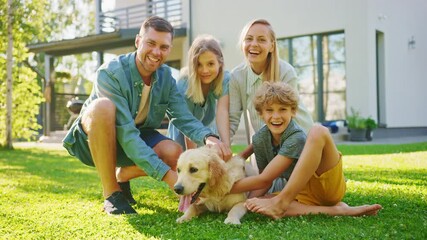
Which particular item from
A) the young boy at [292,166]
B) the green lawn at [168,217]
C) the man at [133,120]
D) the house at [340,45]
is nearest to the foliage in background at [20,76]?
the house at [340,45]

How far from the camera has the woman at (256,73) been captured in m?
3.87

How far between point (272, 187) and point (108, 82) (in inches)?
58.9

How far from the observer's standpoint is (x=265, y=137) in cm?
344

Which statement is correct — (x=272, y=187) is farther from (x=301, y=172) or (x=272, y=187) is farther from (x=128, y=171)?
(x=128, y=171)

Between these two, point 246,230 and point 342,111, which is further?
point 342,111

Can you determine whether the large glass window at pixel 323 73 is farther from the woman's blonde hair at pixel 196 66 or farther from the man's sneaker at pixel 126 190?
the man's sneaker at pixel 126 190

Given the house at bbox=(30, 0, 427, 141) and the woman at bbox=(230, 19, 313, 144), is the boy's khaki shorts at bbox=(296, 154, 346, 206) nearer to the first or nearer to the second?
the woman at bbox=(230, 19, 313, 144)

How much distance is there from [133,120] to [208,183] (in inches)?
30.6

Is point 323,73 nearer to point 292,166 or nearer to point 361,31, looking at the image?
point 361,31

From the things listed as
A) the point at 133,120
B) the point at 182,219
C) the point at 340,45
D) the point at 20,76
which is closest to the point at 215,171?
the point at 182,219

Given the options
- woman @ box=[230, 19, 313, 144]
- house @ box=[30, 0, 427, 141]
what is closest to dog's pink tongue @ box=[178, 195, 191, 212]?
woman @ box=[230, 19, 313, 144]

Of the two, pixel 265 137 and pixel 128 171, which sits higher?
pixel 265 137

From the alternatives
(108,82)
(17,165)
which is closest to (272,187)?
(108,82)

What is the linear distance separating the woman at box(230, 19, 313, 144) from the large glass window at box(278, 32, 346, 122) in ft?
31.5
